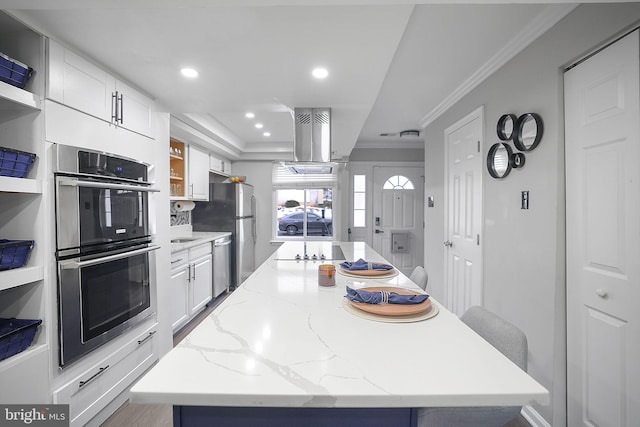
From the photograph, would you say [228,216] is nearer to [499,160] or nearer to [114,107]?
[114,107]

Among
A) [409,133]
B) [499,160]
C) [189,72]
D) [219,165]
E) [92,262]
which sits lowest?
[92,262]

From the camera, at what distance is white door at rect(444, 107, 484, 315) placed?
2502 mm

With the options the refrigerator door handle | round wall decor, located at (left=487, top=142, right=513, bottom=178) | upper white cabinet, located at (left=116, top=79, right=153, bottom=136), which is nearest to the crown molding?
round wall decor, located at (left=487, top=142, right=513, bottom=178)

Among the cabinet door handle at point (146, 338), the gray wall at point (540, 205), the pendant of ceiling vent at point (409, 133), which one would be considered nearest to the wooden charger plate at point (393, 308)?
the gray wall at point (540, 205)

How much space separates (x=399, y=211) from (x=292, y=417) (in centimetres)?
475

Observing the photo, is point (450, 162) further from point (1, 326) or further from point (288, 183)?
point (1, 326)

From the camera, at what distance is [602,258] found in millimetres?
1391

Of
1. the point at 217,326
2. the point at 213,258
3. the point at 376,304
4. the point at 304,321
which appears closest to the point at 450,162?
the point at 376,304

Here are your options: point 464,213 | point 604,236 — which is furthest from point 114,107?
point 464,213

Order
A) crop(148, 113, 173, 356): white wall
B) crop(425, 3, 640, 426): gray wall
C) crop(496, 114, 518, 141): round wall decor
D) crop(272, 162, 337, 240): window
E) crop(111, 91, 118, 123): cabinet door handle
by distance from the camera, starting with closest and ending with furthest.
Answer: crop(425, 3, 640, 426): gray wall
crop(111, 91, 118, 123): cabinet door handle
crop(496, 114, 518, 141): round wall decor
crop(148, 113, 173, 356): white wall
crop(272, 162, 337, 240): window

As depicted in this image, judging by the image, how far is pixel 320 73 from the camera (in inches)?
74.4

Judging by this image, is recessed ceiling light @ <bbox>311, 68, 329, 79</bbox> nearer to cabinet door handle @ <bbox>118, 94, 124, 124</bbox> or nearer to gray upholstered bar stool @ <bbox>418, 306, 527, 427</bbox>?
cabinet door handle @ <bbox>118, 94, 124, 124</bbox>

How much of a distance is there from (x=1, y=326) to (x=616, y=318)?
2868mm

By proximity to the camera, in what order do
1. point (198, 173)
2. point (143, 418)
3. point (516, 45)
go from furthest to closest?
point (198, 173)
point (516, 45)
point (143, 418)
